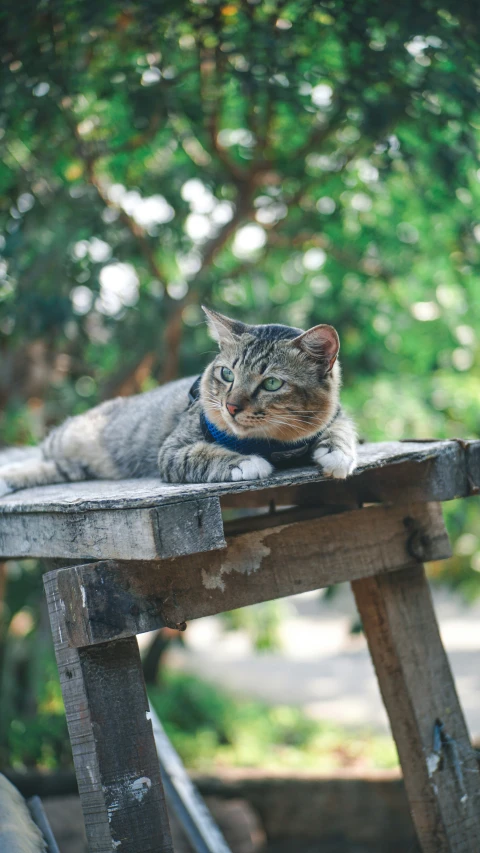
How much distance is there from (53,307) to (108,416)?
1.17 metres

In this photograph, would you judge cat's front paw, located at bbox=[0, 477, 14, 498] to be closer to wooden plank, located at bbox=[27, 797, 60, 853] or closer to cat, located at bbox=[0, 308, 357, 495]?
cat, located at bbox=[0, 308, 357, 495]

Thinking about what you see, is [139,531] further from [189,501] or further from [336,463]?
[336,463]

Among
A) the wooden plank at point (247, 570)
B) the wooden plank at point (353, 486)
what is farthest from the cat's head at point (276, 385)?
the wooden plank at point (247, 570)

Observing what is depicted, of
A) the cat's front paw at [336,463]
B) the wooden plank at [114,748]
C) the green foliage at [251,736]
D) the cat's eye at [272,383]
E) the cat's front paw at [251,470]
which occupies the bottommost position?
the green foliage at [251,736]

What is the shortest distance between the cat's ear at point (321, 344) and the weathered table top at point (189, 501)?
0.33 metres

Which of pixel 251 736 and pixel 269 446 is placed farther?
pixel 251 736

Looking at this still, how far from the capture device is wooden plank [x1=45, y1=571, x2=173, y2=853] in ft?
6.38

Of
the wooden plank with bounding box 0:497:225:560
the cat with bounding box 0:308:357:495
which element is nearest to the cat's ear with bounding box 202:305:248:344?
the cat with bounding box 0:308:357:495

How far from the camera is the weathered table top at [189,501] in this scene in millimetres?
1855

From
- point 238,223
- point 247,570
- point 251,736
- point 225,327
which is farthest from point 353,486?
point 251,736

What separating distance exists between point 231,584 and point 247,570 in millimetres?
68

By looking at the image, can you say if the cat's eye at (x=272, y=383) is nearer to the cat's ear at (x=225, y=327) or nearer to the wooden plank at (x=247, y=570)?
the cat's ear at (x=225, y=327)

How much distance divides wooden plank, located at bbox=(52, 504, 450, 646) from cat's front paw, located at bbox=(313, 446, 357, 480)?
26 cm

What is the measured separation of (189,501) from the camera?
73.6 inches
